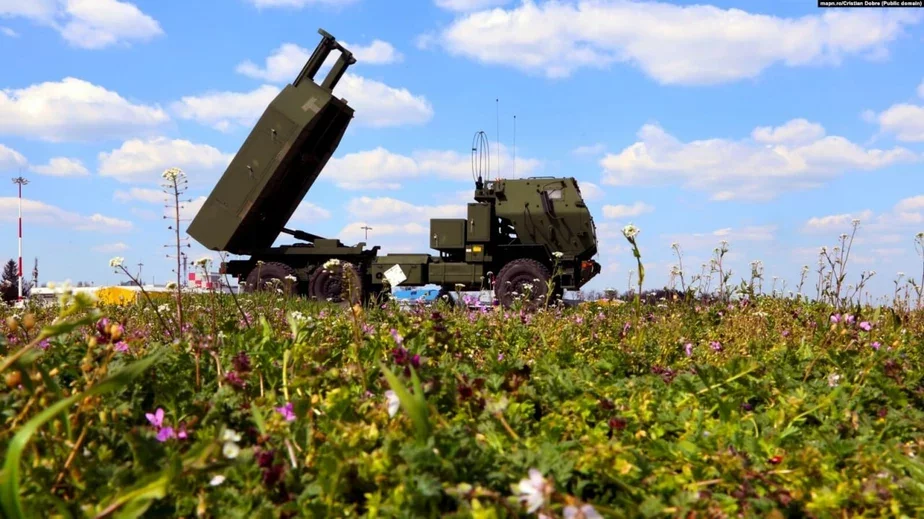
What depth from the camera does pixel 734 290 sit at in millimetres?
7051

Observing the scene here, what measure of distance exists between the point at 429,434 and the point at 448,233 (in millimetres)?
12356

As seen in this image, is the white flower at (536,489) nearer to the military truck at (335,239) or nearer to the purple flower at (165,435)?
the purple flower at (165,435)

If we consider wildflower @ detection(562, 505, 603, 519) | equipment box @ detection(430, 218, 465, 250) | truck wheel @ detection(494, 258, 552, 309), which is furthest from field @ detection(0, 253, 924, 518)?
equipment box @ detection(430, 218, 465, 250)

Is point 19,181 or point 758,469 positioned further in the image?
point 19,181

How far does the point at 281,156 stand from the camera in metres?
12.3

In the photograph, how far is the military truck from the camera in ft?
41.1

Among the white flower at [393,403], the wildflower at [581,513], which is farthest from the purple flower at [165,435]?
the wildflower at [581,513]

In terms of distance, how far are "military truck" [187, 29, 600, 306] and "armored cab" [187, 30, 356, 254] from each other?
19 mm

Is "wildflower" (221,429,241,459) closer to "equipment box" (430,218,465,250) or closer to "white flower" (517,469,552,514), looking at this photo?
"white flower" (517,469,552,514)

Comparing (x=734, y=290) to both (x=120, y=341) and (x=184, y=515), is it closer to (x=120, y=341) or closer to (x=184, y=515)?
(x=120, y=341)

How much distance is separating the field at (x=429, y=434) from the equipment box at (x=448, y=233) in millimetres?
10465

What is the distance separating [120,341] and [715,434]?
211 cm

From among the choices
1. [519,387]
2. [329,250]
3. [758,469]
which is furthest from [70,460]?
[329,250]

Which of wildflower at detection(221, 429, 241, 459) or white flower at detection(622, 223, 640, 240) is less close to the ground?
white flower at detection(622, 223, 640, 240)
